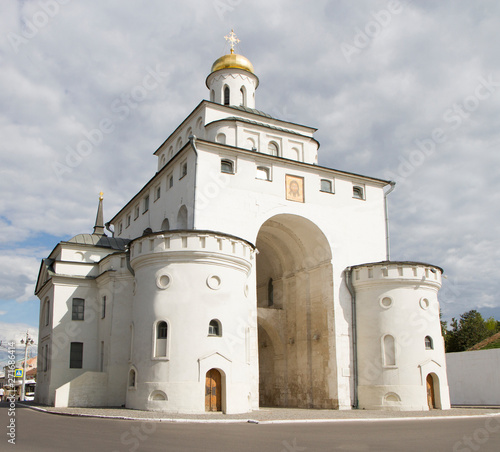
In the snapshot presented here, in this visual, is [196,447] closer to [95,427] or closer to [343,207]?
[95,427]

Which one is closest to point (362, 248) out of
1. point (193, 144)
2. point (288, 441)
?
point (193, 144)

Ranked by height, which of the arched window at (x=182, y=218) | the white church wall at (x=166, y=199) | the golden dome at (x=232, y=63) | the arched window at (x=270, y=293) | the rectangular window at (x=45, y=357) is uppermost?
the golden dome at (x=232, y=63)

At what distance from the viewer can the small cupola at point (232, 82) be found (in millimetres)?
34219

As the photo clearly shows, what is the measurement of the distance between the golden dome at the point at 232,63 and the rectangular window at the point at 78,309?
16.7 m

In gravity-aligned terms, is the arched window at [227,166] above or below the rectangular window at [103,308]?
above

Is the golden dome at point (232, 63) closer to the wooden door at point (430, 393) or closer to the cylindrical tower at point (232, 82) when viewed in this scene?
the cylindrical tower at point (232, 82)

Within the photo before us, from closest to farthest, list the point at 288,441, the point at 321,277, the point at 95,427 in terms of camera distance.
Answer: the point at 288,441 < the point at 95,427 < the point at 321,277

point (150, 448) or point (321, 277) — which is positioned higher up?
point (321, 277)

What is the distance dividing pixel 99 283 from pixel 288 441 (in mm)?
19893

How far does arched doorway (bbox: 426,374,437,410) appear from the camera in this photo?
2580cm

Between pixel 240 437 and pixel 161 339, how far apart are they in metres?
9.43

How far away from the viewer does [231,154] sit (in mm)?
26672

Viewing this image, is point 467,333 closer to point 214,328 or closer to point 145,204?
point 145,204

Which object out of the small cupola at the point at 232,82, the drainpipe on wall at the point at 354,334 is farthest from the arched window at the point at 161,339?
the small cupola at the point at 232,82
